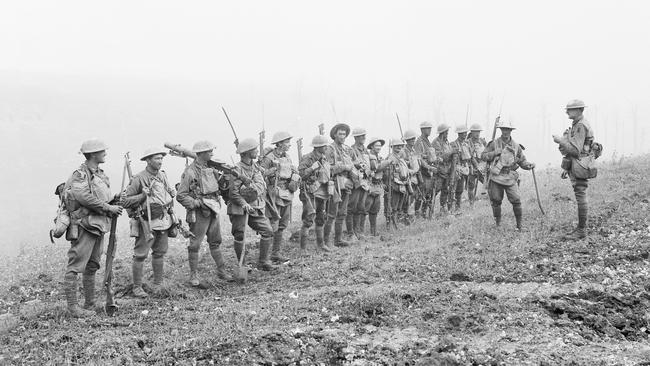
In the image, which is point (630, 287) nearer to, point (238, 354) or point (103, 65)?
point (238, 354)

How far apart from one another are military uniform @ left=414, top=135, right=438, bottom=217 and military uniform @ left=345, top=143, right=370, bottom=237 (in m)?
2.19

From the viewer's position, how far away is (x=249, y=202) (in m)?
9.88

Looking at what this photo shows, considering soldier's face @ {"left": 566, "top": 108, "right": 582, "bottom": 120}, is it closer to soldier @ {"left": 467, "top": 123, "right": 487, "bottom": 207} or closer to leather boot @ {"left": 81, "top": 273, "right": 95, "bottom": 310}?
soldier @ {"left": 467, "top": 123, "right": 487, "bottom": 207}

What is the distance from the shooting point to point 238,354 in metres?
5.56

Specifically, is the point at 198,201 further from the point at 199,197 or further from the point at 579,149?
the point at 579,149

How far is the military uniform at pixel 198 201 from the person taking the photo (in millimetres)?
9039

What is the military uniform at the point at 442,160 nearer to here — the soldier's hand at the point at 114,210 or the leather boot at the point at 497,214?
the leather boot at the point at 497,214

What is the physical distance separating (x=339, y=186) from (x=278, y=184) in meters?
1.68

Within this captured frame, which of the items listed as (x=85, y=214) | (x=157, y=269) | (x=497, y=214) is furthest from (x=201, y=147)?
Result: (x=497, y=214)

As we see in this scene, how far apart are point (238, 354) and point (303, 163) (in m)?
6.36

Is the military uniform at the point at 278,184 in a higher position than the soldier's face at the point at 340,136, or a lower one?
lower

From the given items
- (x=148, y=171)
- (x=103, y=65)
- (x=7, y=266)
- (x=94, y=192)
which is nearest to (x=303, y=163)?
(x=148, y=171)

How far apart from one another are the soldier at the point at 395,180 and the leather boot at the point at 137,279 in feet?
21.3

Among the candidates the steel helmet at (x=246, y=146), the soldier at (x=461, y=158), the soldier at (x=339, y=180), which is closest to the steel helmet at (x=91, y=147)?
the steel helmet at (x=246, y=146)
